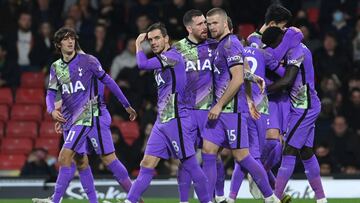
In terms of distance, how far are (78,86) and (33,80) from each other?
287 inches

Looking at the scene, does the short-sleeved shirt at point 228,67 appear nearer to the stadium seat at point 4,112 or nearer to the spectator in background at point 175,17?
the spectator in background at point 175,17

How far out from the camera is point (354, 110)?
62.3ft

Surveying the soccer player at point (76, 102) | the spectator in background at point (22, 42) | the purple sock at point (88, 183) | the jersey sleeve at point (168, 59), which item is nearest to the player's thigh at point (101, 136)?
the soccer player at point (76, 102)

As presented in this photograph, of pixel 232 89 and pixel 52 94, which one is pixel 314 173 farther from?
pixel 52 94

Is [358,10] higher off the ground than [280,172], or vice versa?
[358,10]

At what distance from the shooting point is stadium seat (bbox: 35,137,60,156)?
19484 mm

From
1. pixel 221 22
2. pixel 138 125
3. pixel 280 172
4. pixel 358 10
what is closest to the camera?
pixel 221 22

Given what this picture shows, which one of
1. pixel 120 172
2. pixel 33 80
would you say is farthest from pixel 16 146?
pixel 120 172

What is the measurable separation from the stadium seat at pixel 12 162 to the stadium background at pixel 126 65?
0.02m

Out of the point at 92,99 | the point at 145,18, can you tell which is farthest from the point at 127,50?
the point at 92,99

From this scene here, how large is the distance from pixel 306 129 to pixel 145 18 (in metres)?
7.43

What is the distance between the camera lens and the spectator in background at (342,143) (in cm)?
1825

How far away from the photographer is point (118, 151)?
18.3 meters

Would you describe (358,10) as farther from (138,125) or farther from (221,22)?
(221,22)
